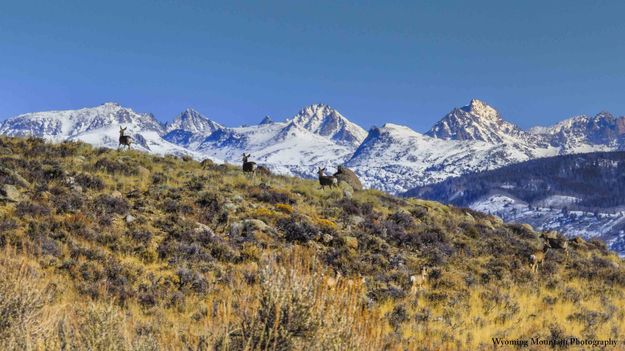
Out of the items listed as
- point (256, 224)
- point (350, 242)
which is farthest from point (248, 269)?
point (350, 242)

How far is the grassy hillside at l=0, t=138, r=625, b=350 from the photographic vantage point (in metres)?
5.41

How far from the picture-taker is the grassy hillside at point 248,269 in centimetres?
541

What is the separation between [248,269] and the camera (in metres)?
12.5

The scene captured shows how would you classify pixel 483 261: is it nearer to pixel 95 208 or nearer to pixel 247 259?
pixel 247 259

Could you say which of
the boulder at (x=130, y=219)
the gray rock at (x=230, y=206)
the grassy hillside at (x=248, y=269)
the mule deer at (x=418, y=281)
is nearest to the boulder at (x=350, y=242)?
the grassy hillside at (x=248, y=269)

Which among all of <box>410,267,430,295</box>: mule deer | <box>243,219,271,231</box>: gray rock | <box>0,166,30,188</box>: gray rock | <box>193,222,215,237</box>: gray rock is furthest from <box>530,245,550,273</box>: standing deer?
<box>0,166,30,188</box>: gray rock

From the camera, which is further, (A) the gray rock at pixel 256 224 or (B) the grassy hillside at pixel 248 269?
(A) the gray rock at pixel 256 224

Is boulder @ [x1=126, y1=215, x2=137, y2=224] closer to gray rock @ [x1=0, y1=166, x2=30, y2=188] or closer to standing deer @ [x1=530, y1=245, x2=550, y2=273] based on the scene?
gray rock @ [x1=0, y1=166, x2=30, y2=188]

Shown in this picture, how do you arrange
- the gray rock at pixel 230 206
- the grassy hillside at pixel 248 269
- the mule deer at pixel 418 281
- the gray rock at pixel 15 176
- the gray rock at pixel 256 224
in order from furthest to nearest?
the gray rock at pixel 230 206 < the gray rock at pixel 15 176 < the gray rock at pixel 256 224 < the mule deer at pixel 418 281 < the grassy hillside at pixel 248 269

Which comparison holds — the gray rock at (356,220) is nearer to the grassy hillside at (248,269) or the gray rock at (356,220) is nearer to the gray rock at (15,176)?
the grassy hillside at (248,269)

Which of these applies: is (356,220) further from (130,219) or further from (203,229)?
(130,219)

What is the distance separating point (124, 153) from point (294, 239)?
1347 cm

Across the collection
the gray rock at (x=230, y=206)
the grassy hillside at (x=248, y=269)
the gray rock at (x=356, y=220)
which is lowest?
the grassy hillside at (x=248, y=269)

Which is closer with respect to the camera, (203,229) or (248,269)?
(248,269)
